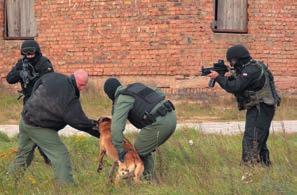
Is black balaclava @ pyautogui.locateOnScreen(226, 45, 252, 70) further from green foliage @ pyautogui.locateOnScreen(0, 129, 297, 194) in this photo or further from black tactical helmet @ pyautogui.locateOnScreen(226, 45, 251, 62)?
green foliage @ pyautogui.locateOnScreen(0, 129, 297, 194)

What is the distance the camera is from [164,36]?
14195mm

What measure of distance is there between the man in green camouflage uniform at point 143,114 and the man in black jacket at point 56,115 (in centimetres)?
35

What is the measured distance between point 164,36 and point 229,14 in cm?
182

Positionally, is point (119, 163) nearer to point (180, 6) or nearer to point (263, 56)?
point (180, 6)

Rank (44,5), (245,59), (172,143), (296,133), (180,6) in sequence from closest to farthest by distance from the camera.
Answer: (245,59), (172,143), (296,133), (180,6), (44,5)

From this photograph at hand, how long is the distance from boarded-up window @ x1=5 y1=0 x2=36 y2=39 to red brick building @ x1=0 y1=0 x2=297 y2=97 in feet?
1.99

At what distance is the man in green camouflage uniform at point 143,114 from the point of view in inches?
243

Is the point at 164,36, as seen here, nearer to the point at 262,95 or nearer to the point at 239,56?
the point at 239,56

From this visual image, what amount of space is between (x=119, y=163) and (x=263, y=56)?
947 cm

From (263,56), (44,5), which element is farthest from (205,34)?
(44,5)

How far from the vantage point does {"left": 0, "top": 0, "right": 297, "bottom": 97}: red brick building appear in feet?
46.7

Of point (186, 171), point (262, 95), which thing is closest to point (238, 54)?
point (262, 95)

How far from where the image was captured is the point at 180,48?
1425cm

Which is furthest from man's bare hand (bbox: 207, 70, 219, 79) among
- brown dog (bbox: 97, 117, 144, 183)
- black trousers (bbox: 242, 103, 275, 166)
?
brown dog (bbox: 97, 117, 144, 183)
